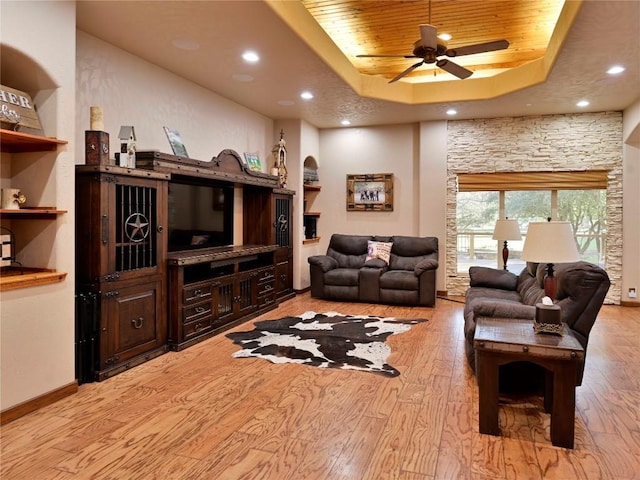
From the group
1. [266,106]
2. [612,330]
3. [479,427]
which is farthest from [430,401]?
[266,106]

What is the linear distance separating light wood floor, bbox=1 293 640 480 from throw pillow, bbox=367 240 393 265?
3.16 metres

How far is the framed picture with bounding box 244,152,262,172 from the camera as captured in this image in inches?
253

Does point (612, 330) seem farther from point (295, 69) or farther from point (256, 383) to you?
point (295, 69)

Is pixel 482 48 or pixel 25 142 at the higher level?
pixel 482 48

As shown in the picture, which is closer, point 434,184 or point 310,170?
point 434,184

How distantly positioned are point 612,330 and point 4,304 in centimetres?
576

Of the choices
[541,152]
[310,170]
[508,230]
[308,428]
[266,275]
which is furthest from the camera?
[310,170]

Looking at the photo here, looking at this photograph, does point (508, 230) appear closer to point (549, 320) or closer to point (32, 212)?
point (549, 320)

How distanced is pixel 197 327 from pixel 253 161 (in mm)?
2879

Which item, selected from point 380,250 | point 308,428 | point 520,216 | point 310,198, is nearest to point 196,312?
point 308,428

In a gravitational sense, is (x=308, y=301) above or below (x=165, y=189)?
below

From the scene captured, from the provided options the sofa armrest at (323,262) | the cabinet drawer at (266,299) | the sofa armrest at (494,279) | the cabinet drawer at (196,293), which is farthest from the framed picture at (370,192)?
the cabinet drawer at (196,293)

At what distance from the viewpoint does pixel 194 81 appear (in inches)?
205

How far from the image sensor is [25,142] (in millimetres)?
2928
